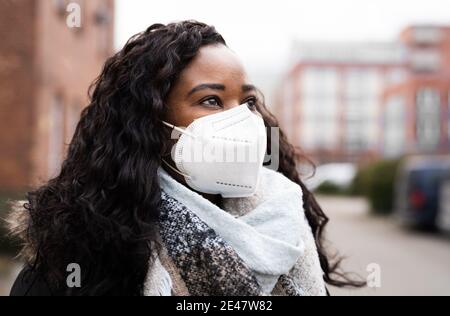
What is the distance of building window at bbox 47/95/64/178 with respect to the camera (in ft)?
30.2

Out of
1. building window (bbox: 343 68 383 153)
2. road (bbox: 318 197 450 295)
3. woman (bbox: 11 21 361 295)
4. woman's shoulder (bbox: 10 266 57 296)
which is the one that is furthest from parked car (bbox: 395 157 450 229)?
building window (bbox: 343 68 383 153)

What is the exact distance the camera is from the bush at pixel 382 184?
50.0 feet

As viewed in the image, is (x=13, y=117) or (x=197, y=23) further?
(x=13, y=117)

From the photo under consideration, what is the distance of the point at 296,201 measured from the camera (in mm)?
1792

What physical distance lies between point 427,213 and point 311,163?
381 inches

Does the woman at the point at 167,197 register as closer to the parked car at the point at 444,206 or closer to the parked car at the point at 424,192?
the parked car at the point at 444,206

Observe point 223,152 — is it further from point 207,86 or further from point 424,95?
point 424,95

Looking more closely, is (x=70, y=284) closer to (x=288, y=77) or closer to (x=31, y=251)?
(x=31, y=251)

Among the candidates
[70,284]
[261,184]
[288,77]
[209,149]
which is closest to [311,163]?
[261,184]

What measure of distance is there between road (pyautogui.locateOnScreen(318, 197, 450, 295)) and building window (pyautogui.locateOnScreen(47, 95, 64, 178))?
474cm

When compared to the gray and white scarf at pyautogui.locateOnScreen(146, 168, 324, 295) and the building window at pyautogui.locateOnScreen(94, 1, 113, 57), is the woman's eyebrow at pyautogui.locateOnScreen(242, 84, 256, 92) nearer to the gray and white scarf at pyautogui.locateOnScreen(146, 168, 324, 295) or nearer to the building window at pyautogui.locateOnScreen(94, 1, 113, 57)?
the gray and white scarf at pyautogui.locateOnScreen(146, 168, 324, 295)

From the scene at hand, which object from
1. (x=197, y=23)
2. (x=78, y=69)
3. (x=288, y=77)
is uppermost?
(x=197, y=23)

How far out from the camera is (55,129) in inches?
387

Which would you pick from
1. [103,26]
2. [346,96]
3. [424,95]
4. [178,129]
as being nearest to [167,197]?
[178,129]
